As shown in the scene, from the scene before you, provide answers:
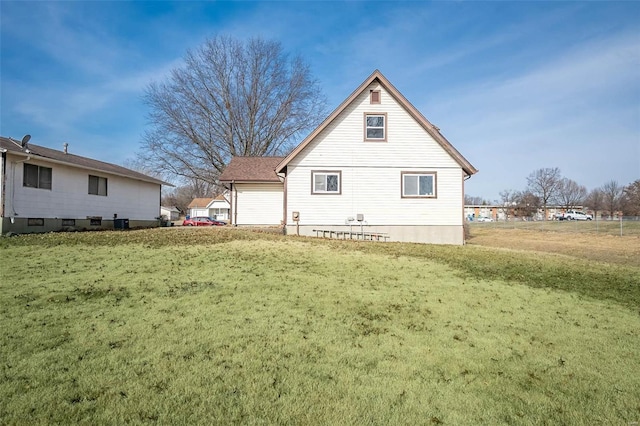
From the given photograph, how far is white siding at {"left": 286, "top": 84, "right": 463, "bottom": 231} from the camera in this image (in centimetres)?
1717

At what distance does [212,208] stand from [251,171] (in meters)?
45.6

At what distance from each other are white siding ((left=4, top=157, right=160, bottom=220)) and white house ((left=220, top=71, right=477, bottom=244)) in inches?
422

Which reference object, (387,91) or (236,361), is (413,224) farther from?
(236,361)

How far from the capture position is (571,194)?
88938 millimetres

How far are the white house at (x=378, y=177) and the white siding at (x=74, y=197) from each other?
422 inches

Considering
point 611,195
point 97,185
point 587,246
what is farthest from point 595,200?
point 97,185

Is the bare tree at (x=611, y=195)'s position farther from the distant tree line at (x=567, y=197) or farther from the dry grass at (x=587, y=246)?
the dry grass at (x=587, y=246)

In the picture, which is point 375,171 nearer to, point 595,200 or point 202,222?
point 202,222

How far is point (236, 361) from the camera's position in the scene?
11.3ft

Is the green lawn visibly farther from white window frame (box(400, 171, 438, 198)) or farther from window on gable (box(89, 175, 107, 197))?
window on gable (box(89, 175, 107, 197))

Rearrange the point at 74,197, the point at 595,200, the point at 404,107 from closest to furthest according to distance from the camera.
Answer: the point at 404,107
the point at 74,197
the point at 595,200

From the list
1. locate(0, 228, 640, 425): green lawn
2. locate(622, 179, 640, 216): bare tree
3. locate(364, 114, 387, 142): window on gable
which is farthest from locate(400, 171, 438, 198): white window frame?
locate(622, 179, 640, 216): bare tree

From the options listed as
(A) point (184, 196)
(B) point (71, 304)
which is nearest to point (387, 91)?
(B) point (71, 304)

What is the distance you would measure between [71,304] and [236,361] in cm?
296
